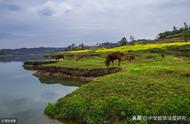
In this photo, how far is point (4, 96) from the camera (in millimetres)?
27422

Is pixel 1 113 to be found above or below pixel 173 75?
below

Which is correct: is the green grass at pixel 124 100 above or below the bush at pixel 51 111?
above

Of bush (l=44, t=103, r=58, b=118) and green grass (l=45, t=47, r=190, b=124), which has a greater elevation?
green grass (l=45, t=47, r=190, b=124)

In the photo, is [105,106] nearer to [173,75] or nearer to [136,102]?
[136,102]

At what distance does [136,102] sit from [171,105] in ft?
5.92

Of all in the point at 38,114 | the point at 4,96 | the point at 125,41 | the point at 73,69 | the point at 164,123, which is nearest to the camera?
the point at 164,123

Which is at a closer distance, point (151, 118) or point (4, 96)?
point (151, 118)

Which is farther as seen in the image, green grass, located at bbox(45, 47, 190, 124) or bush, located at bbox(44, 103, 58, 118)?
bush, located at bbox(44, 103, 58, 118)

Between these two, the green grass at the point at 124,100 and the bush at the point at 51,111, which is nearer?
the green grass at the point at 124,100

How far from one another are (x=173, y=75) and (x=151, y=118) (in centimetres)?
717

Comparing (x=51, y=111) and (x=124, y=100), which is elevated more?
(x=124, y=100)

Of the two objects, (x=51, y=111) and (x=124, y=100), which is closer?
(x=124, y=100)

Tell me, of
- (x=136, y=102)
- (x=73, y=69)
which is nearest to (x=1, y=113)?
(x=136, y=102)

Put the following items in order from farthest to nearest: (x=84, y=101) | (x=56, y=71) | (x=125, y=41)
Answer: (x=125, y=41)
(x=56, y=71)
(x=84, y=101)
